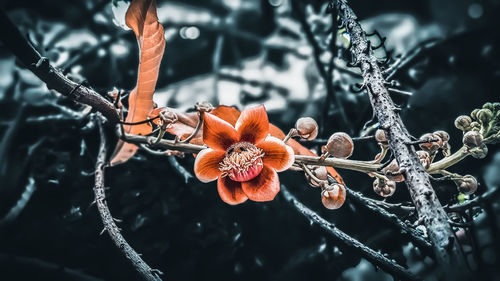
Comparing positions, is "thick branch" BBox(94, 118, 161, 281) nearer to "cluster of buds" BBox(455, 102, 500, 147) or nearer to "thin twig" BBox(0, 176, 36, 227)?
"thin twig" BBox(0, 176, 36, 227)

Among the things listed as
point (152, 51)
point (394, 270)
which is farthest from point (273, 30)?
point (394, 270)

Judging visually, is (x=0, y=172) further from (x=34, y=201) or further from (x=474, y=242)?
(x=474, y=242)

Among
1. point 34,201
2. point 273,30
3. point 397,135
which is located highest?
point 273,30

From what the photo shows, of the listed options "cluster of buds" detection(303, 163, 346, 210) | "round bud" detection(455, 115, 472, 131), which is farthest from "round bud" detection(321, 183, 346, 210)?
"round bud" detection(455, 115, 472, 131)

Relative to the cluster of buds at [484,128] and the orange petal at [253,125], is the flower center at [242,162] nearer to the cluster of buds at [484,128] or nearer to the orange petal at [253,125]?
the orange petal at [253,125]

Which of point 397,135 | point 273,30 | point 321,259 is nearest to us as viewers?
point 397,135

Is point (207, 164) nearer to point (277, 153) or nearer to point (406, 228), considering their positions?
point (277, 153)
